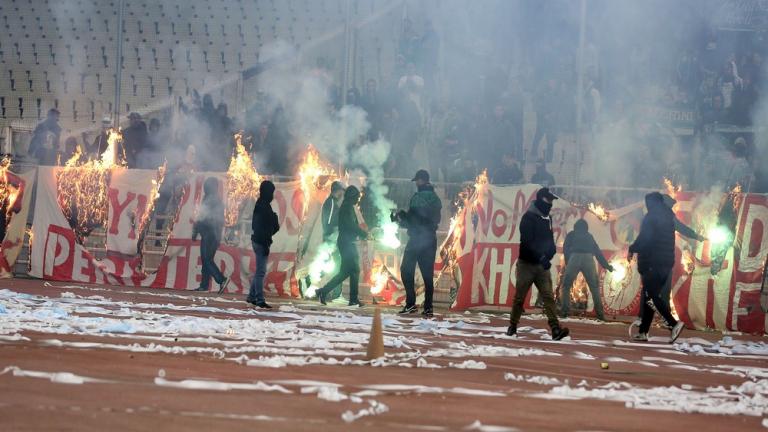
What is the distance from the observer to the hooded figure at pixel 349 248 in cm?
1961

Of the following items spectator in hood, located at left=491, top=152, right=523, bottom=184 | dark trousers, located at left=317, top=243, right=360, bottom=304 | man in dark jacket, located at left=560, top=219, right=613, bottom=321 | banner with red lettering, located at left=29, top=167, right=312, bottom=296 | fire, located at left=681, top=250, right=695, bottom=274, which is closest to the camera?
fire, located at left=681, top=250, right=695, bottom=274

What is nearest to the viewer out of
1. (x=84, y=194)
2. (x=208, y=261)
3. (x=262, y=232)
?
(x=262, y=232)

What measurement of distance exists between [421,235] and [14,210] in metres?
9.56

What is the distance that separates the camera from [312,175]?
882 inches

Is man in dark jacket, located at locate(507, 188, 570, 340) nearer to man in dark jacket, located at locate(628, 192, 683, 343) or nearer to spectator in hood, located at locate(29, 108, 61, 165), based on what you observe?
man in dark jacket, located at locate(628, 192, 683, 343)

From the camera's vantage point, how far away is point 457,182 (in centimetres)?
2156

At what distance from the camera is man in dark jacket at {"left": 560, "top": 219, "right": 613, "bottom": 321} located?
1947cm

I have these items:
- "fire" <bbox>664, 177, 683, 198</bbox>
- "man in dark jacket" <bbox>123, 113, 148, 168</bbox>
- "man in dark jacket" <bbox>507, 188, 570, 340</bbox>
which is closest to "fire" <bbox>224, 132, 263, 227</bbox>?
"man in dark jacket" <bbox>123, 113, 148, 168</bbox>

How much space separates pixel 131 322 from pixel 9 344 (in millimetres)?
3180

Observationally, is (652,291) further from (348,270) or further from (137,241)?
(137,241)

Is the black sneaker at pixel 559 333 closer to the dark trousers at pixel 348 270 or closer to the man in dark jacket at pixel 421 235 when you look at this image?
the man in dark jacket at pixel 421 235

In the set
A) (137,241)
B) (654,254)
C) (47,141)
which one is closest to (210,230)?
(137,241)

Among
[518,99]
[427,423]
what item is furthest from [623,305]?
[427,423]

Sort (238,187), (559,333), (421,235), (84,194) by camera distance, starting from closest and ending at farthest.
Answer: (559,333), (421,235), (238,187), (84,194)
